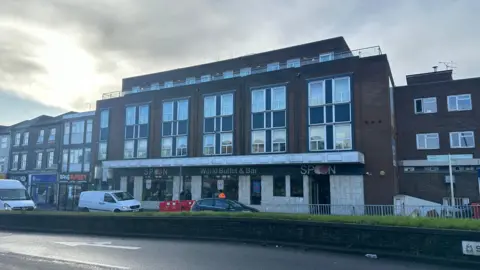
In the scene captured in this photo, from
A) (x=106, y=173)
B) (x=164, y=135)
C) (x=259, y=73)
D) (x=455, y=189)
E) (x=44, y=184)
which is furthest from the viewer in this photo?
(x=44, y=184)

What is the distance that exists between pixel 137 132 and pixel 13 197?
13.6m

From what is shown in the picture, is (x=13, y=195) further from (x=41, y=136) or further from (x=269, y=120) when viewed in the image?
(x=41, y=136)

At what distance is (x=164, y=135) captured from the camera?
34281 mm

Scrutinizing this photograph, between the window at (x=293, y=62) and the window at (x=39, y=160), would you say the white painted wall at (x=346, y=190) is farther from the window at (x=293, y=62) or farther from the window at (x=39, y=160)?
the window at (x=39, y=160)

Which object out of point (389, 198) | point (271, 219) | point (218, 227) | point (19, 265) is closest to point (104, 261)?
point (19, 265)

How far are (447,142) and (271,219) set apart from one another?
80.4 feet

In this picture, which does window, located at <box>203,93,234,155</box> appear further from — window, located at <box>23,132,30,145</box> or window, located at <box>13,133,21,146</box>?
window, located at <box>13,133,21,146</box>

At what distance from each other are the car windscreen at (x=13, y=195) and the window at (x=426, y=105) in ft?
103

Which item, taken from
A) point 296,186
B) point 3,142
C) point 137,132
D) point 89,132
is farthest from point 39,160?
point 296,186

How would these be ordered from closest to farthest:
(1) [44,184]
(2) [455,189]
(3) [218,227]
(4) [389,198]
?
1. (3) [218,227]
2. (4) [389,198]
3. (2) [455,189]
4. (1) [44,184]

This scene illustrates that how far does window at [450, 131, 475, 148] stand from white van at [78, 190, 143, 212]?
25.3 meters

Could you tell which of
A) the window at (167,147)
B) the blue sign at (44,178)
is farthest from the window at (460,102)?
the blue sign at (44,178)

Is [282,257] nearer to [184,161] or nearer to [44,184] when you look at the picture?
[184,161]

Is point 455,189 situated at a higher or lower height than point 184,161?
lower
